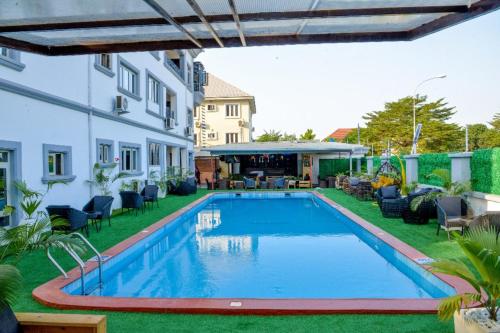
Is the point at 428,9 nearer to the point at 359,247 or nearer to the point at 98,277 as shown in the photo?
the point at 98,277

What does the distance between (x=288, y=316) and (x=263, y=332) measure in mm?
542

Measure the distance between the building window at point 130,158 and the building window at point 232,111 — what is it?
22.3 m

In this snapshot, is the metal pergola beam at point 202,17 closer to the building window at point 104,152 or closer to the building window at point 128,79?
the building window at point 104,152

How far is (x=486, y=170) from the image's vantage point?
910 centimetres

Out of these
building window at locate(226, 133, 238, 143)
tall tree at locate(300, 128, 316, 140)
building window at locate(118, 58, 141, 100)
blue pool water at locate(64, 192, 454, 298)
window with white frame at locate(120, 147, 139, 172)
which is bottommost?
blue pool water at locate(64, 192, 454, 298)

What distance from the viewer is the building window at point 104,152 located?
1245cm

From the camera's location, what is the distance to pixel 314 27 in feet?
12.4

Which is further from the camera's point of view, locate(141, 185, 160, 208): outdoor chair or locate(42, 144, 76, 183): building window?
locate(141, 185, 160, 208): outdoor chair

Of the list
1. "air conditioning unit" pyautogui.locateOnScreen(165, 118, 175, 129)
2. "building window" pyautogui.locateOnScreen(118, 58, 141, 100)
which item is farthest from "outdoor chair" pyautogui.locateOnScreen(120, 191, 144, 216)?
"air conditioning unit" pyautogui.locateOnScreen(165, 118, 175, 129)

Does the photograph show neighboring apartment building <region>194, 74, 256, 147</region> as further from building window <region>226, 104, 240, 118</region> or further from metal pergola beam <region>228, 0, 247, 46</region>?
metal pergola beam <region>228, 0, 247, 46</region>

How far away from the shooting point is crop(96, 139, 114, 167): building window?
12.5m

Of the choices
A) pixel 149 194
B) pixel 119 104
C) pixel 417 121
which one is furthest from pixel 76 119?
pixel 417 121

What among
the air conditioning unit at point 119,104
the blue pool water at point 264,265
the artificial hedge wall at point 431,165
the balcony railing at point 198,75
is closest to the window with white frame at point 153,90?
the air conditioning unit at point 119,104

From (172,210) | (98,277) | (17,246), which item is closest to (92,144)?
(172,210)
